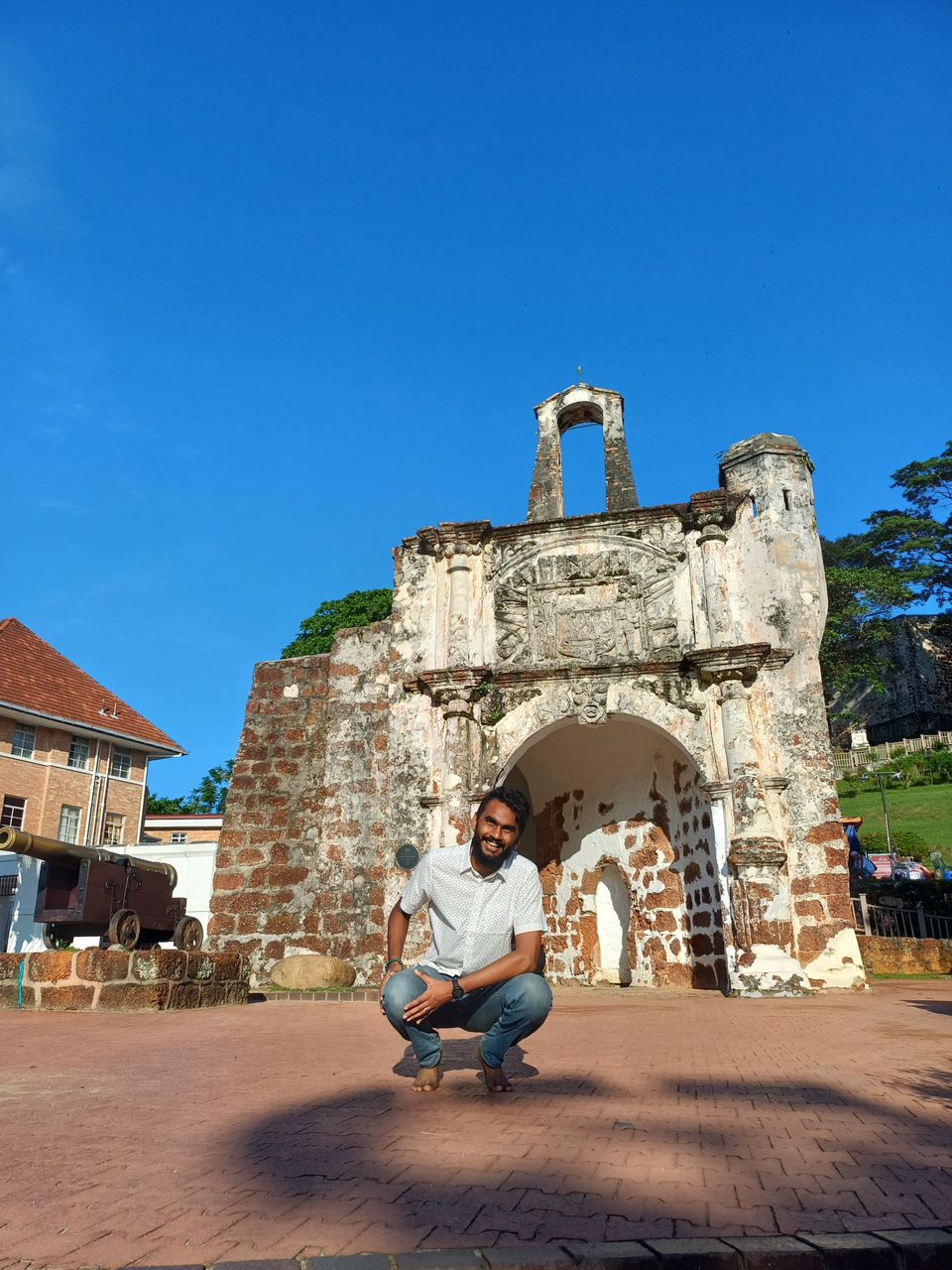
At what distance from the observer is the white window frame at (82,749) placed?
26.0 m

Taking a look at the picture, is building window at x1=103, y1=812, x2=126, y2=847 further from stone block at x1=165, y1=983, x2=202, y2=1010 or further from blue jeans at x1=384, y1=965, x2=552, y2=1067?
blue jeans at x1=384, y1=965, x2=552, y2=1067

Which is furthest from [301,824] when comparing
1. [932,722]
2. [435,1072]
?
[932,722]

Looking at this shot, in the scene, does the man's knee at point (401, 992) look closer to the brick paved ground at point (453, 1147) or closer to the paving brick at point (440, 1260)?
the brick paved ground at point (453, 1147)

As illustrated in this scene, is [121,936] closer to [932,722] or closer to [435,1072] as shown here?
[435,1072]

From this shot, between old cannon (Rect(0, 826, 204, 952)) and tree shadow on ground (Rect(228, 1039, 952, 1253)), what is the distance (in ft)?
22.8

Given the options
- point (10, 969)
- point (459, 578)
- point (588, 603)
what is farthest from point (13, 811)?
point (588, 603)

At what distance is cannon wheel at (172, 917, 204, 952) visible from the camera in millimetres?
11055

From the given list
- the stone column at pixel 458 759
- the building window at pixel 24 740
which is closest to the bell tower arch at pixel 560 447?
the stone column at pixel 458 759

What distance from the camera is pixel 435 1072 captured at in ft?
13.4

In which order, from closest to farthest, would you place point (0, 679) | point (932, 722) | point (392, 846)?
point (392, 846), point (0, 679), point (932, 722)

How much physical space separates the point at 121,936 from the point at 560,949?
6.57 m

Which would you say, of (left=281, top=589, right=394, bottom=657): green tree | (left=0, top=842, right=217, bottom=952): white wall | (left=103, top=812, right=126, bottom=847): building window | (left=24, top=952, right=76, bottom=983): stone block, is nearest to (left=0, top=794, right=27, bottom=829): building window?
(left=0, top=842, right=217, bottom=952): white wall

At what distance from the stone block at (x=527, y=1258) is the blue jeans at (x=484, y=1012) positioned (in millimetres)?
1726

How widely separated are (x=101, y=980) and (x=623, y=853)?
7.56m
